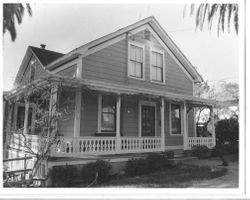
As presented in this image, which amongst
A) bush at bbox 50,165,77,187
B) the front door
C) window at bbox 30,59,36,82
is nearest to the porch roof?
the front door

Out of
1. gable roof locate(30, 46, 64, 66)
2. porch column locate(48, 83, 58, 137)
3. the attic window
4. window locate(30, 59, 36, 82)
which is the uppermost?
the attic window

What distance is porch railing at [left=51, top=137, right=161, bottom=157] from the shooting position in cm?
745

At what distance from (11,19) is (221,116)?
15.0 metres

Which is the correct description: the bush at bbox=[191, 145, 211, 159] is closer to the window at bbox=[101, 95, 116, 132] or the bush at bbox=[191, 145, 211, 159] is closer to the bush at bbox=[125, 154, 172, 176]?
the bush at bbox=[125, 154, 172, 176]

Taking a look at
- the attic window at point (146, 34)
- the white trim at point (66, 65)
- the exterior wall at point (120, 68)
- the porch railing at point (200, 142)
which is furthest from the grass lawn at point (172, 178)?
the attic window at point (146, 34)

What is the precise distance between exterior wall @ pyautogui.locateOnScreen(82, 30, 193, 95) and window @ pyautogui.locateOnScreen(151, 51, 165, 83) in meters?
0.26

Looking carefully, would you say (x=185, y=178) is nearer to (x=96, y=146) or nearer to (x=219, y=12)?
(x=96, y=146)

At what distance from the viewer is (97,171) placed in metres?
7.44

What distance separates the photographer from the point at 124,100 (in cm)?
1050

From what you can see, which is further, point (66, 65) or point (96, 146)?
point (66, 65)

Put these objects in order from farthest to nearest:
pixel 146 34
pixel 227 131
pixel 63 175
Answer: pixel 227 131 → pixel 146 34 → pixel 63 175

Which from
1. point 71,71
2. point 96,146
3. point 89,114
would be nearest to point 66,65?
point 71,71

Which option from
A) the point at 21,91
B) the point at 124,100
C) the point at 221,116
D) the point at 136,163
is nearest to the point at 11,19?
the point at 21,91

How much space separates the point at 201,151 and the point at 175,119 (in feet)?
6.67
